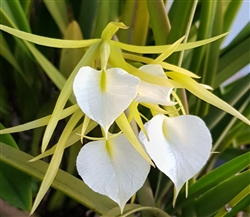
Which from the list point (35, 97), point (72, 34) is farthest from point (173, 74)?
point (35, 97)

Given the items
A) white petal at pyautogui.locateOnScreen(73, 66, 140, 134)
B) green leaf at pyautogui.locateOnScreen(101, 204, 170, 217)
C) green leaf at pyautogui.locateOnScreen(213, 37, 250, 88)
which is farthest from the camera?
green leaf at pyautogui.locateOnScreen(213, 37, 250, 88)

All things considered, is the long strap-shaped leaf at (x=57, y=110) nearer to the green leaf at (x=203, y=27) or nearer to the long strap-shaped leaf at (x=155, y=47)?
the long strap-shaped leaf at (x=155, y=47)

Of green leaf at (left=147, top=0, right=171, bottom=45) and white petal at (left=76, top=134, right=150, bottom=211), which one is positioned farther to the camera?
green leaf at (left=147, top=0, right=171, bottom=45)

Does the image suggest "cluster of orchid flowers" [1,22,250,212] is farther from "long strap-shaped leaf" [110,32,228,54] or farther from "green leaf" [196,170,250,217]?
"green leaf" [196,170,250,217]

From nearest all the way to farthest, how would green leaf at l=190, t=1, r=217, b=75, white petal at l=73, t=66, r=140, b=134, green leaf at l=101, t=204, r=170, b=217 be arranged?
white petal at l=73, t=66, r=140, b=134, green leaf at l=101, t=204, r=170, b=217, green leaf at l=190, t=1, r=217, b=75

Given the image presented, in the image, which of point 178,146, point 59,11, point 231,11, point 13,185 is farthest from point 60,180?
point 231,11

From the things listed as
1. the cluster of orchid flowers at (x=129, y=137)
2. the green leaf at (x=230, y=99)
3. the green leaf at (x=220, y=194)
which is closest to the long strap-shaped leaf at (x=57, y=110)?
the cluster of orchid flowers at (x=129, y=137)

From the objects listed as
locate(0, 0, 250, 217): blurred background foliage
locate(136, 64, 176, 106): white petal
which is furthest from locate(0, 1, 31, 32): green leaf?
locate(136, 64, 176, 106): white petal
